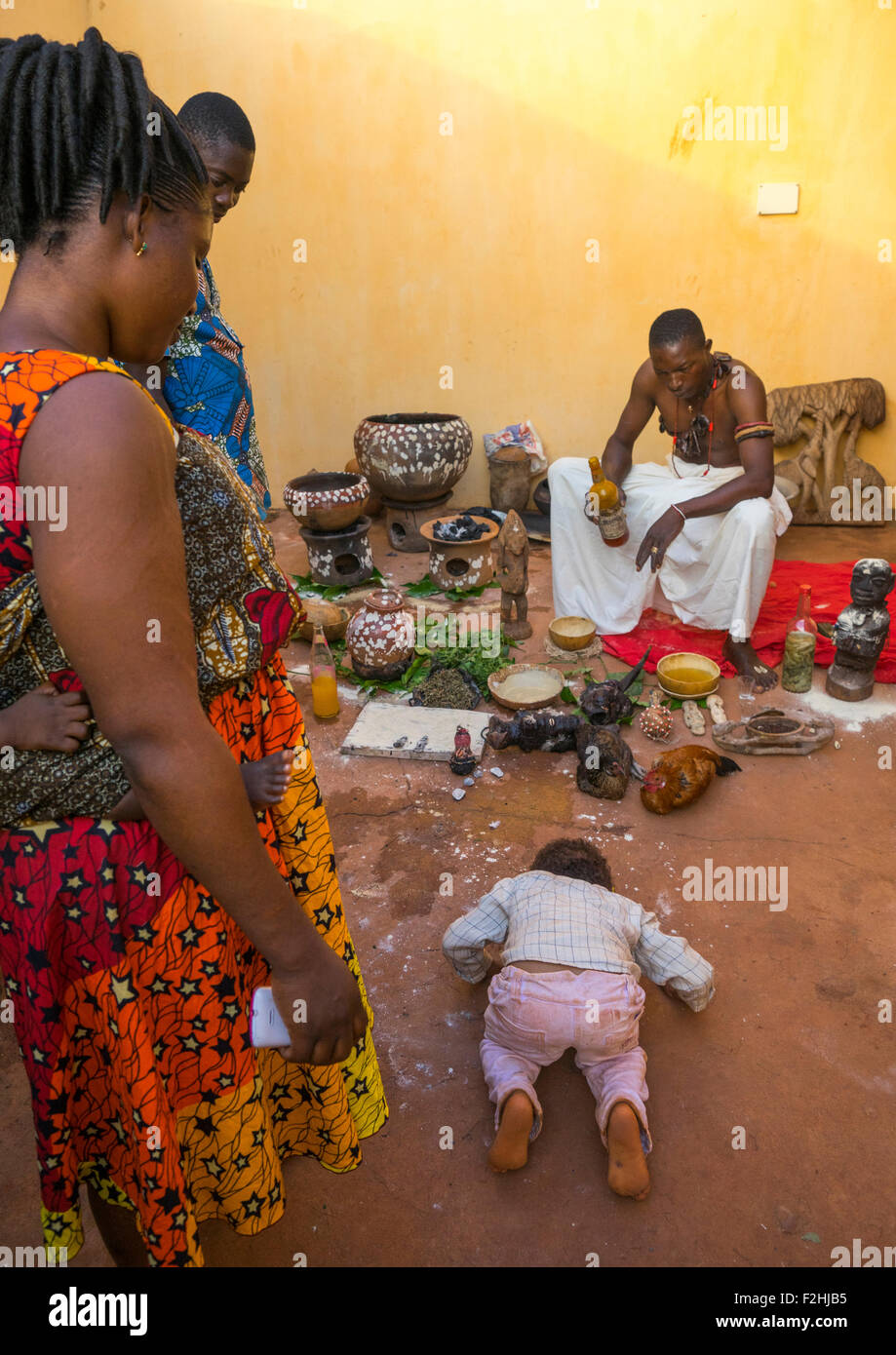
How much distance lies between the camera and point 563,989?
6.63ft

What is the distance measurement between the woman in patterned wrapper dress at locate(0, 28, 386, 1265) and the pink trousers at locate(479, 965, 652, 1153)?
2.30ft

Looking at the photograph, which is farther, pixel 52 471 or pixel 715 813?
pixel 715 813

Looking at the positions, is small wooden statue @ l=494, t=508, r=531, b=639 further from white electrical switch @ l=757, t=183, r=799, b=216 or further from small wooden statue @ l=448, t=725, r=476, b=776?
white electrical switch @ l=757, t=183, r=799, b=216

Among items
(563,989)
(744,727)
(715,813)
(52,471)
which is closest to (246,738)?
(52,471)

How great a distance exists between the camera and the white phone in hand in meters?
1.10

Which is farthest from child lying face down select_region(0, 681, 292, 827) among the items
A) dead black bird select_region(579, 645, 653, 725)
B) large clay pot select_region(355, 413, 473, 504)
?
large clay pot select_region(355, 413, 473, 504)

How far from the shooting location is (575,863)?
248 centimetres

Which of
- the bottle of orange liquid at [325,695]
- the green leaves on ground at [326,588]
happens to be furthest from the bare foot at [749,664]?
the green leaves on ground at [326,588]

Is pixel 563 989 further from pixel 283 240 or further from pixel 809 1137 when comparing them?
pixel 283 240

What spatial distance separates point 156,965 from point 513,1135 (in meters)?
1.17

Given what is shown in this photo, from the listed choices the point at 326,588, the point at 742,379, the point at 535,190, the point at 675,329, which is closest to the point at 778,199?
the point at 535,190

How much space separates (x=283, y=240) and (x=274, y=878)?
22.0 feet

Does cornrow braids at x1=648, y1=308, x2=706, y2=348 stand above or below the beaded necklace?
above

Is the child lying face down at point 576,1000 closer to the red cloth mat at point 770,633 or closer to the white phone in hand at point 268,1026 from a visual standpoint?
the white phone in hand at point 268,1026
